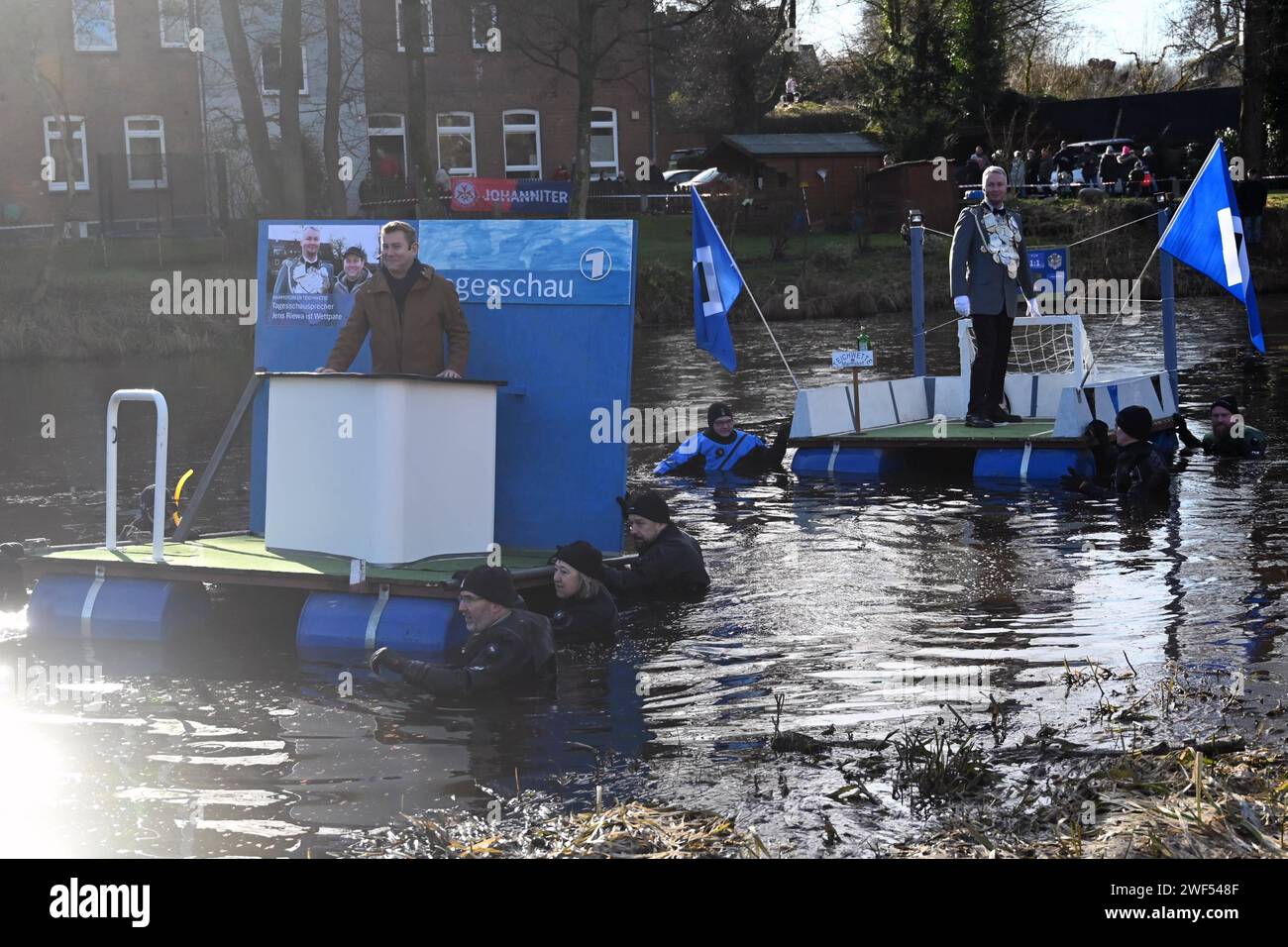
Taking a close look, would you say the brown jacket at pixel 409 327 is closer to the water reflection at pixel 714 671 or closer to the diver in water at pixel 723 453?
the water reflection at pixel 714 671

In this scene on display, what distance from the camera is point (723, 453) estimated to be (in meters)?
17.0

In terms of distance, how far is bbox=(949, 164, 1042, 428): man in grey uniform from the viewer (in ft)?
51.2

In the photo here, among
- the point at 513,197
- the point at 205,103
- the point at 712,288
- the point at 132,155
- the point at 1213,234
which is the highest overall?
the point at 205,103

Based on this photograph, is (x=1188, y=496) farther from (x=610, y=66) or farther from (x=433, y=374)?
(x=610, y=66)

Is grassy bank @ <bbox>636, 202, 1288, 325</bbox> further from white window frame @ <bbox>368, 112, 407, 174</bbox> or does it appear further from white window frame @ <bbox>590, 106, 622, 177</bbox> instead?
white window frame @ <bbox>368, 112, 407, 174</bbox>

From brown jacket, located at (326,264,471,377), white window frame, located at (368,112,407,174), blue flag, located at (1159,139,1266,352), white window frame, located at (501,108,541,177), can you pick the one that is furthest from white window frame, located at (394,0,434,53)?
brown jacket, located at (326,264,471,377)

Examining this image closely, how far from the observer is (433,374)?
10.3 m

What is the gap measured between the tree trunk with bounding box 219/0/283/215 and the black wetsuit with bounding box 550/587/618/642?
2540 centimetres

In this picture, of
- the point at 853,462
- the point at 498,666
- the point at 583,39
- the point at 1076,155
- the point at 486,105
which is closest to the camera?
the point at 498,666

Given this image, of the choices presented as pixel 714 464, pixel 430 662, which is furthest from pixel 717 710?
pixel 714 464

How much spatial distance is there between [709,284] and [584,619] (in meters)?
6.46

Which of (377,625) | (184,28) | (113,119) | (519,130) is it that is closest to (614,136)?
(519,130)

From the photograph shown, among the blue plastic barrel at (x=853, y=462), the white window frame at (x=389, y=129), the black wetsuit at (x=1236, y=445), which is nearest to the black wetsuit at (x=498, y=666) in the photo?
the blue plastic barrel at (x=853, y=462)

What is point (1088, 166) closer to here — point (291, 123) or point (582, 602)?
point (291, 123)
